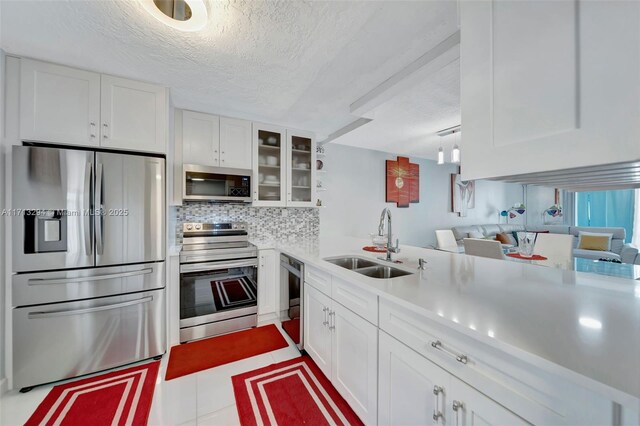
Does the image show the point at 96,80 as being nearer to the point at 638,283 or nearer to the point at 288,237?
the point at 288,237

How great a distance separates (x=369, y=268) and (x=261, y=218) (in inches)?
72.4

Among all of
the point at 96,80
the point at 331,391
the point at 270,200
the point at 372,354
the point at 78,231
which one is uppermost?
the point at 96,80

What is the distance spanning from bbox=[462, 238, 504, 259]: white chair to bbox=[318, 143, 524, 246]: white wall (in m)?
1.60

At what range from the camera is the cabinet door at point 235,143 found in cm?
272

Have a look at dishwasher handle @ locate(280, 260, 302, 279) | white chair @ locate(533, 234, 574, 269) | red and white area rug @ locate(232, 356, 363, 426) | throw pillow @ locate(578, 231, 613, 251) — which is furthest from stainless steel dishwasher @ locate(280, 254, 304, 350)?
throw pillow @ locate(578, 231, 613, 251)

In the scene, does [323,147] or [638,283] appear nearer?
[638,283]

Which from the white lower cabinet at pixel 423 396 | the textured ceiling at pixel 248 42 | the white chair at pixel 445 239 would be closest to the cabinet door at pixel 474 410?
the white lower cabinet at pixel 423 396

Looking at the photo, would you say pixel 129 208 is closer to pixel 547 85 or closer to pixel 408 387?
pixel 408 387

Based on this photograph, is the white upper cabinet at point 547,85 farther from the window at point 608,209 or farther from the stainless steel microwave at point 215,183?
the window at point 608,209

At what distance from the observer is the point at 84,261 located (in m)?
1.81

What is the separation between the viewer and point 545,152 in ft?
1.92

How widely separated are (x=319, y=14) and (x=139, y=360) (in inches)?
112

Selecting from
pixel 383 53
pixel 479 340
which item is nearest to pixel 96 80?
pixel 383 53

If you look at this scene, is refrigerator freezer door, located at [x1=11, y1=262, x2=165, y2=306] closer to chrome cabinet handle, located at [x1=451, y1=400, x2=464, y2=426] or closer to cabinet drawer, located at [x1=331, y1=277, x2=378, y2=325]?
cabinet drawer, located at [x1=331, y1=277, x2=378, y2=325]
